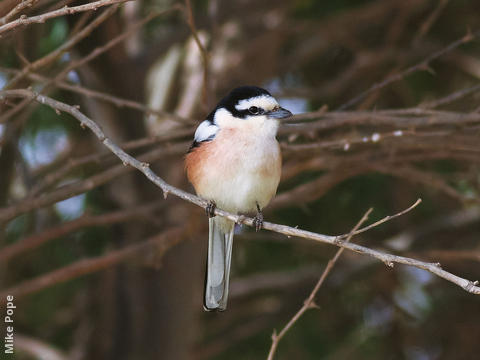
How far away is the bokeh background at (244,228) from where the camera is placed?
198 inches

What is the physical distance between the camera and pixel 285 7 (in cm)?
596

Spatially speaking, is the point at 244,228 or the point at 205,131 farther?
the point at 244,228

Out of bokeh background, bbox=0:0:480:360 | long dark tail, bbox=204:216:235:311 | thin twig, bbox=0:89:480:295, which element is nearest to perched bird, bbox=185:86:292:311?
long dark tail, bbox=204:216:235:311

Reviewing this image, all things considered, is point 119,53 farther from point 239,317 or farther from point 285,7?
point 239,317

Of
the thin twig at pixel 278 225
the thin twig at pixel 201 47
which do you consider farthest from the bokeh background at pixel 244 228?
the thin twig at pixel 278 225

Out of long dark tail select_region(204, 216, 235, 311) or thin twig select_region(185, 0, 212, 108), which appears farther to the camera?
long dark tail select_region(204, 216, 235, 311)

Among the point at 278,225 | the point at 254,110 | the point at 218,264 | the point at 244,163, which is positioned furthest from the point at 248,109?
the point at 278,225

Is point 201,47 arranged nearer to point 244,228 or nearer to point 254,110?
point 254,110

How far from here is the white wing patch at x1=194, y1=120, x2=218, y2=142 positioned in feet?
12.8

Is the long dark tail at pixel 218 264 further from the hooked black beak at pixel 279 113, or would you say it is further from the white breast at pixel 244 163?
the hooked black beak at pixel 279 113

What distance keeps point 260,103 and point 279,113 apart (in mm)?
167

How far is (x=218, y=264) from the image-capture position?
4008 millimetres

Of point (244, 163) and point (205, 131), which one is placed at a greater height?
point (205, 131)

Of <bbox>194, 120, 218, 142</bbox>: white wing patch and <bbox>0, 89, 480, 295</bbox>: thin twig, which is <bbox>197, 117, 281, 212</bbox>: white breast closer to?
<bbox>194, 120, 218, 142</bbox>: white wing patch
